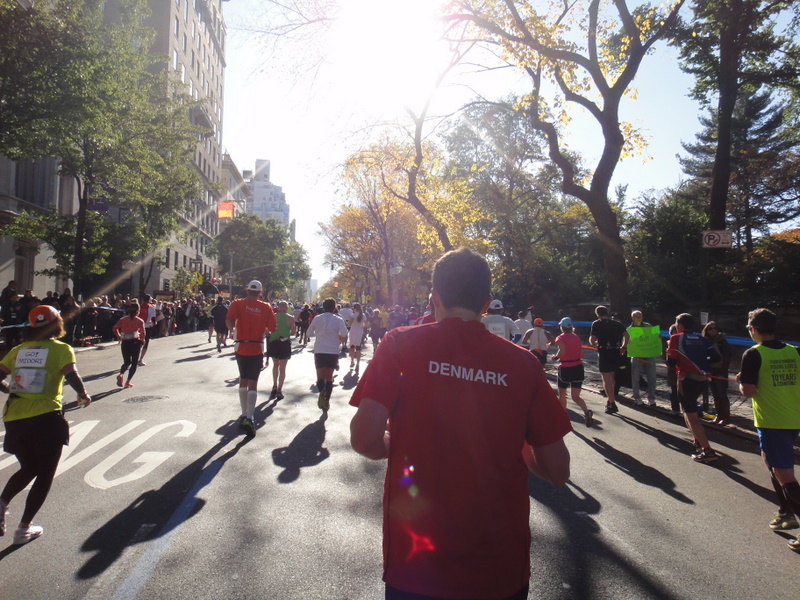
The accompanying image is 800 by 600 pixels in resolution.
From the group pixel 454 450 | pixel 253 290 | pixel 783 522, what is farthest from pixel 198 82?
pixel 454 450

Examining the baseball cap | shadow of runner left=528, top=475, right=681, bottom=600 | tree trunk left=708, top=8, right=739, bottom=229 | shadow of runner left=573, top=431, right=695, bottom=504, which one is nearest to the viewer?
shadow of runner left=528, top=475, right=681, bottom=600

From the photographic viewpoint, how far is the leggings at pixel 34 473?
4.23 metres

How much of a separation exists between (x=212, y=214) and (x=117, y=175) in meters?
48.1

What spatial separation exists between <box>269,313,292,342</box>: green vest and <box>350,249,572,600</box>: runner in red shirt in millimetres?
9123

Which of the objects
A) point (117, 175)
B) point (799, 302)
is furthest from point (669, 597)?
point (117, 175)

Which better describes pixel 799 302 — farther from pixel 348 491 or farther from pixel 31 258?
pixel 31 258

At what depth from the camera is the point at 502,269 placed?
114 ft

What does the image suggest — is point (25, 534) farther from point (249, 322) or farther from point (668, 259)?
point (668, 259)

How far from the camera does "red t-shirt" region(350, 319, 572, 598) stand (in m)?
1.82

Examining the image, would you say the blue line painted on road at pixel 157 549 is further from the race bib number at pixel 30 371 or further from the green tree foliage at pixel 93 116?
the green tree foliage at pixel 93 116

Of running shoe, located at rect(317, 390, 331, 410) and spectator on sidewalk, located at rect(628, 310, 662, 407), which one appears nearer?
running shoe, located at rect(317, 390, 331, 410)

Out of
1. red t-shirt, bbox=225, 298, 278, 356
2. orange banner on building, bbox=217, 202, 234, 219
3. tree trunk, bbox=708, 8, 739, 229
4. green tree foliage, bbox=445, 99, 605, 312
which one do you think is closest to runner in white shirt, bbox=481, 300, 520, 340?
red t-shirt, bbox=225, 298, 278, 356

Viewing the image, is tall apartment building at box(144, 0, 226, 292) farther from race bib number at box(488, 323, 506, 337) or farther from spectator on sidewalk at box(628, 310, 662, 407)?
race bib number at box(488, 323, 506, 337)

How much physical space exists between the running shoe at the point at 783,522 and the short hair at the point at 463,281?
14.8 ft
